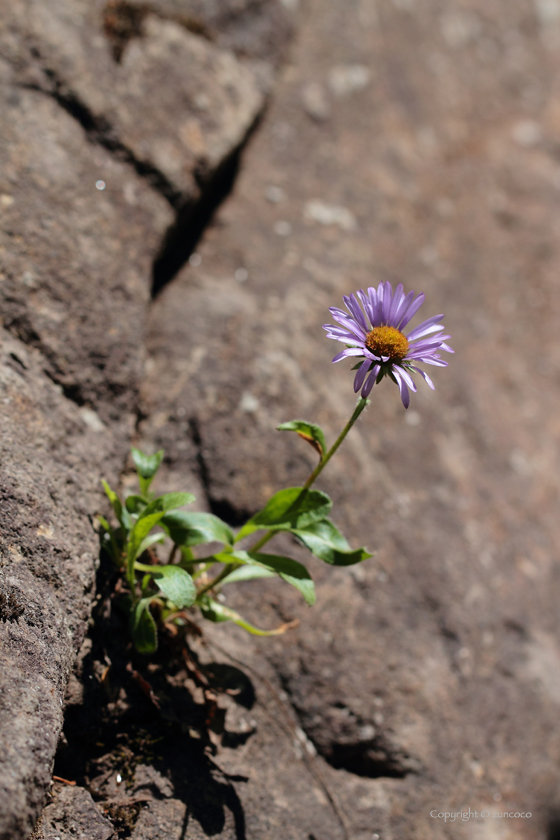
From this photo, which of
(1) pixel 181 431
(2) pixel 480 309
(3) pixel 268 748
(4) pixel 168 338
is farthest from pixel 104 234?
(2) pixel 480 309

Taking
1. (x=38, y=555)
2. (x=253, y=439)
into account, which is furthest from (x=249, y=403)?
(x=38, y=555)

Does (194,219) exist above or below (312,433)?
above

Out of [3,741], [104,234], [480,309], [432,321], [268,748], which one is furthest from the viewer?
[480,309]

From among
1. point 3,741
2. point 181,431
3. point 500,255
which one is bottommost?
point 3,741

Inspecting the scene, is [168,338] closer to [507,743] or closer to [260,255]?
[260,255]

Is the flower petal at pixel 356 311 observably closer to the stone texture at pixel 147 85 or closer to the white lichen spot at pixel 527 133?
the stone texture at pixel 147 85

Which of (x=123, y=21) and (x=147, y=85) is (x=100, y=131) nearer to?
(x=147, y=85)
